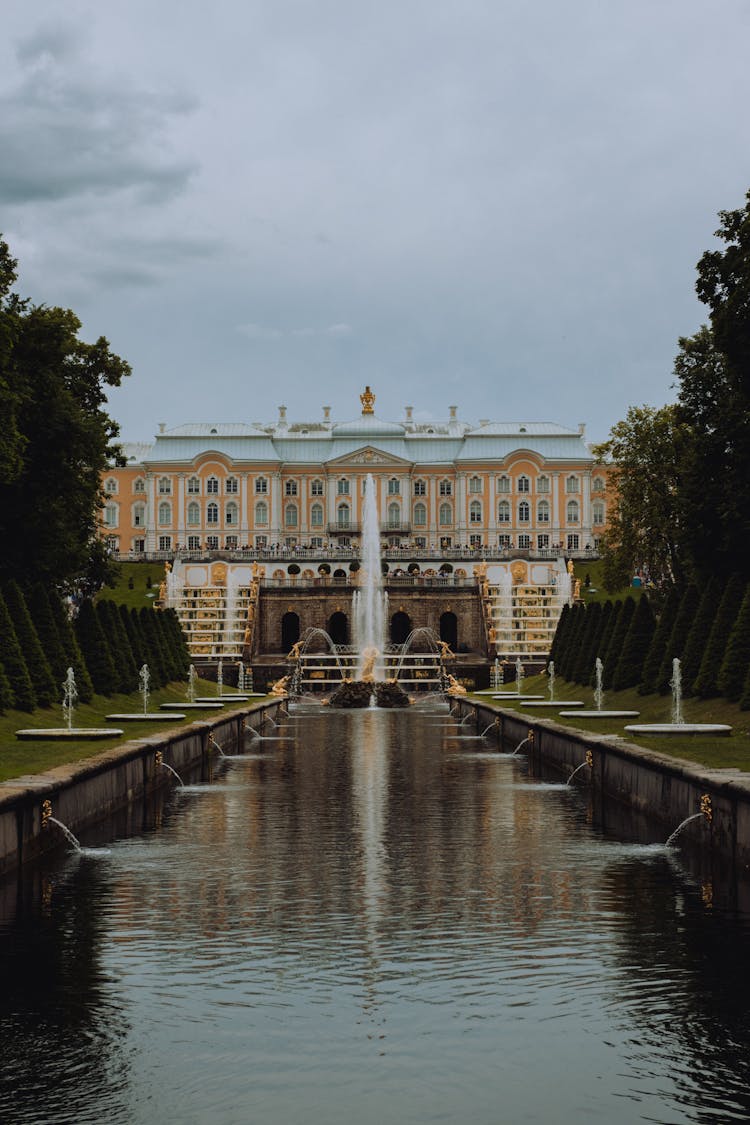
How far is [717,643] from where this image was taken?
28.8 metres

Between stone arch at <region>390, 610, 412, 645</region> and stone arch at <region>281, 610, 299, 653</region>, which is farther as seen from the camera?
stone arch at <region>281, 610, 299, 653</region>

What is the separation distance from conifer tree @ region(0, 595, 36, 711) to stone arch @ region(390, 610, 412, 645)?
56.1 metres

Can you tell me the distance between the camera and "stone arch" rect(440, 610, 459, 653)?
84.5m

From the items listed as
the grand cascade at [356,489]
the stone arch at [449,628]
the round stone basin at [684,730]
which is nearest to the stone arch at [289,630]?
the stone arch at [449,628]

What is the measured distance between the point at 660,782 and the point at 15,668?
51.1 feet

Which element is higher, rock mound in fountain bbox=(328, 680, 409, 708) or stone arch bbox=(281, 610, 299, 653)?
stone arch bbox=(281, 610, 299, 653)

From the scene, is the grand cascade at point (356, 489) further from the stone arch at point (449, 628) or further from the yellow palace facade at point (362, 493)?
the stone arch at point (449, 628)

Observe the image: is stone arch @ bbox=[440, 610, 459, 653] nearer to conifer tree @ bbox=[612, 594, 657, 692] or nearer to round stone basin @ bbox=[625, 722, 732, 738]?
conifer tree @ bbox=[612, 594, 657, 692]

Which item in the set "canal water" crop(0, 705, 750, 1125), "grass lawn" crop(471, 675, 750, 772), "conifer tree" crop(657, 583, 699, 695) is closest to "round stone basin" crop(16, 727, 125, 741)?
"canal water" crop(0, 705, 750, 1125)

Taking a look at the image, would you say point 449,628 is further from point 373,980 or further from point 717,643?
point 373,980

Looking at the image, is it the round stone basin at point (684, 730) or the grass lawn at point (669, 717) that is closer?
the grass lawn at point (669, 717)

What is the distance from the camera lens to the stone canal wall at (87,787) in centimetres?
1221

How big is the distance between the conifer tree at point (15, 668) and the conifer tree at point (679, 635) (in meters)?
14.4

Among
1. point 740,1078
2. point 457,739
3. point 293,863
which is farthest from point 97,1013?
point 457,739
